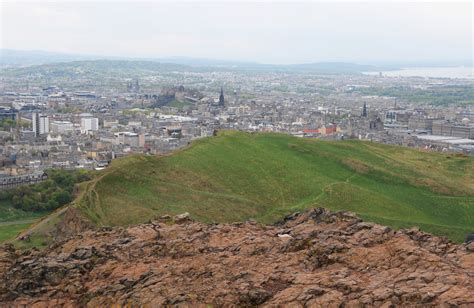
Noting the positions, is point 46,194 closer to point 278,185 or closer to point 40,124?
point 278,185

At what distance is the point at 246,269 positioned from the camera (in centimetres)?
1611

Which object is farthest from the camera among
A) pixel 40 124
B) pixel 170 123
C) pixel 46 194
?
pixel 170 123

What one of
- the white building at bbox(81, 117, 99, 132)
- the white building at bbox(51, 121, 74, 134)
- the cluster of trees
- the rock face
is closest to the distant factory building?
the white building at bbox(81, 117, 99, 132)

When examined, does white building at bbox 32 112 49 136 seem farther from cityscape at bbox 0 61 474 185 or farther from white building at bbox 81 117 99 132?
white building at bbox 81 117 99 132

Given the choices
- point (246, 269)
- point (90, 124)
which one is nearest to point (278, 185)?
point (246, 269)

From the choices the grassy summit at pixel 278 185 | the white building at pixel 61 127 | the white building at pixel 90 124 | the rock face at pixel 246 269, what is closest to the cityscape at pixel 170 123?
the white building at pixel 90 124

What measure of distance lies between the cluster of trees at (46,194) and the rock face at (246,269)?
27415 millimetres

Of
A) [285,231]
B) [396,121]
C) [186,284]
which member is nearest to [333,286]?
[186,284]

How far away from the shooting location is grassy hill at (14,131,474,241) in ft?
116

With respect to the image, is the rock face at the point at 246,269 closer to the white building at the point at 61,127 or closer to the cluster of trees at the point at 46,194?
the cluster of trees at the point at 46,194

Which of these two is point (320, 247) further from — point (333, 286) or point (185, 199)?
point (185, 199)

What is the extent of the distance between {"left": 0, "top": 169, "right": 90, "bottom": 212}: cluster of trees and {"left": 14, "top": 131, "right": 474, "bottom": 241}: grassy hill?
23.9ft

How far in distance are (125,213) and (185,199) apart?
4.98 meters

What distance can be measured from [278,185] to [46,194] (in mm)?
18564
